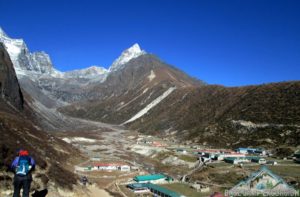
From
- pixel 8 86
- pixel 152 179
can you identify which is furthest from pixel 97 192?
pixel 8 86

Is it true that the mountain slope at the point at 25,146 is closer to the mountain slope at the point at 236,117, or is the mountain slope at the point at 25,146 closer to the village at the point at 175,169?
the village at the point at 175,169

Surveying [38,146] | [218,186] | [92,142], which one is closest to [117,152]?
[92,142]

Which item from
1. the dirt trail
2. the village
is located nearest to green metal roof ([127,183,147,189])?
the village

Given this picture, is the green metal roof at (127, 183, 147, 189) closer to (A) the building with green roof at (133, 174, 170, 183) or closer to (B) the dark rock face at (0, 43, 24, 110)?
(A) the building with green roof at (133, 174, 170, 183)

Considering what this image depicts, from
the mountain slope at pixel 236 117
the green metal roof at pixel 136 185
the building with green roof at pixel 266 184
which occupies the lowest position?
the green metal roof at pixel 136 185

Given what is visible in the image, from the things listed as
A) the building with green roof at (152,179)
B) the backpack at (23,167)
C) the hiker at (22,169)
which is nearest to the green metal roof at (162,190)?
the building with green roof at (152,179)

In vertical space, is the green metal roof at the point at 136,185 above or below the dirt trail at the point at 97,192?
above

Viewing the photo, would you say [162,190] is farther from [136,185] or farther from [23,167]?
[23,167]
